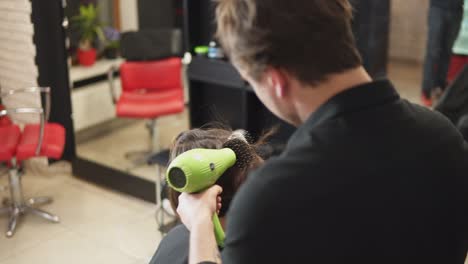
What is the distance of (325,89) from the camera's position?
0.92 m

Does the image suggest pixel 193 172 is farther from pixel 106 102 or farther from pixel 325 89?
pixel 106 102

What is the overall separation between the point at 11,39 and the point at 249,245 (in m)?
3.16

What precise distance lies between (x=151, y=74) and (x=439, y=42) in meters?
2.01

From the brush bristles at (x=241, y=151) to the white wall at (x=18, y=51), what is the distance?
2.54 metres

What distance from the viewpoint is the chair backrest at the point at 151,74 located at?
3996mm

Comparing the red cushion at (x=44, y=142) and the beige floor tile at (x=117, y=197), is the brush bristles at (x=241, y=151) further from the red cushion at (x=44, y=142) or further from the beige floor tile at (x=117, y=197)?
the beige floor tile at (x=117, y=197)

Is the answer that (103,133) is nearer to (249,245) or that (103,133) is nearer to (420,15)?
(420,15)

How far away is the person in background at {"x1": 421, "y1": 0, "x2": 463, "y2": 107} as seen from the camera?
4117 millimetres

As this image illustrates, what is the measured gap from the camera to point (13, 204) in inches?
131

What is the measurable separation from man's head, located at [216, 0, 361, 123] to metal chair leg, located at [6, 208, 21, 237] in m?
2.61

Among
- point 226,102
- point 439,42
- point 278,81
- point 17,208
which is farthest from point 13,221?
point 439,42

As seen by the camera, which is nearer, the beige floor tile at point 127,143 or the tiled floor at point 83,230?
the tiled floor at point 83,230

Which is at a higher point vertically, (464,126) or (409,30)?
(409,30)

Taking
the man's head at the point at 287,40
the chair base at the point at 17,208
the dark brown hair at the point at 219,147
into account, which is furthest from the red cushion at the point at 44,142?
the man's head at the point at 287,40
